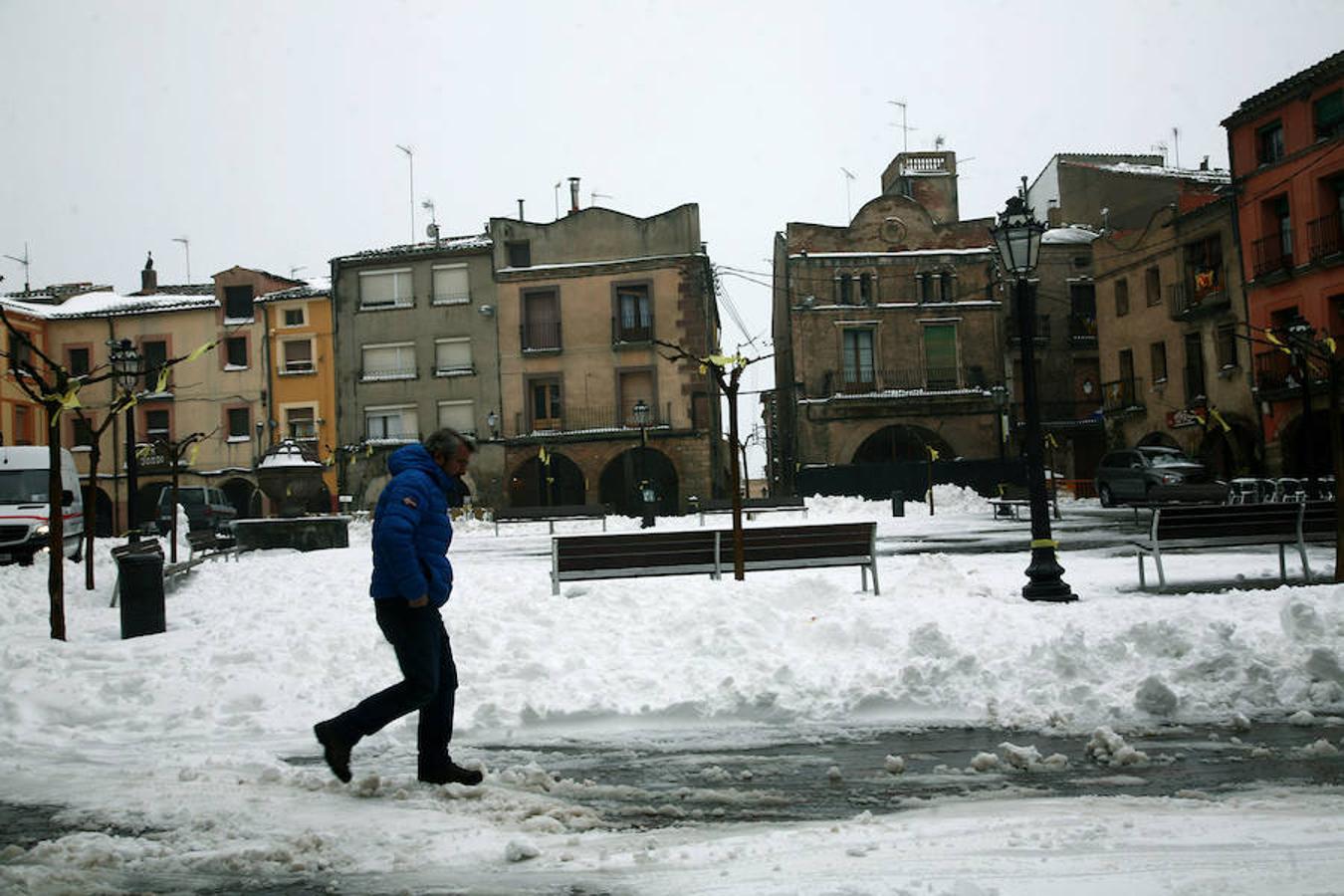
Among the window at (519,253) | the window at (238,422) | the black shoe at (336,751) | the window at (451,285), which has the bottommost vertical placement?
the black shoe at (336,751)

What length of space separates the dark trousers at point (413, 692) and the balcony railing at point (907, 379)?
39.5m

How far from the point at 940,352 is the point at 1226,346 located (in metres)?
11.1

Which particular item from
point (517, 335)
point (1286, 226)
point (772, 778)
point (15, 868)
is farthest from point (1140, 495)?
point (15, 868)

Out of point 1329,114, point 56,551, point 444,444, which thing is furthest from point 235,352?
point 444,444

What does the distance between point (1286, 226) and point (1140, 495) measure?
11.4 metres

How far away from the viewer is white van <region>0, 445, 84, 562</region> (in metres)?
20.1

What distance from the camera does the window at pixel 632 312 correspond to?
42.9m

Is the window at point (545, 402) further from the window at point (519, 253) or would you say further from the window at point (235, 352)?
the window at point (235, 352)

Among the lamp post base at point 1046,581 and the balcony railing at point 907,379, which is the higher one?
the balcony railing at point 907,379

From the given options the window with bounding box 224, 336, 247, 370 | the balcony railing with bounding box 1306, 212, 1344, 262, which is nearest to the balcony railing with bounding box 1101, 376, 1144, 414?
the balcony railing with bounding box 1306, 212, 1344, 262

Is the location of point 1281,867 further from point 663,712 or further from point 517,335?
point 517,335

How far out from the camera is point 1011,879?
3.66 meters

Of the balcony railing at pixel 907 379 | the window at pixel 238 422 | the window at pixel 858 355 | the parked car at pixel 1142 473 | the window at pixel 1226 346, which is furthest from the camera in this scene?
the window at pixel 238 422

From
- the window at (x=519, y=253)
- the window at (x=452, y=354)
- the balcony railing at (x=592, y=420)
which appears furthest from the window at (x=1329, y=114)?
the window at (x=452, y=354)
